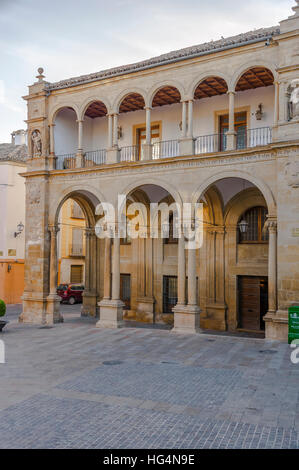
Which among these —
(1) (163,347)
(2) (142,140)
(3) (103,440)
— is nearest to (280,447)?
(3) (103,440)

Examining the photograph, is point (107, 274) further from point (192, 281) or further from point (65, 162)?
point (65, 162)

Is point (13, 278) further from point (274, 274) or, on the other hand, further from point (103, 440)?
point (103, 440)

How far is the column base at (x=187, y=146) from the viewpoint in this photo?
16.8 meters

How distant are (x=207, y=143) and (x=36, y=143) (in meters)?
7.76

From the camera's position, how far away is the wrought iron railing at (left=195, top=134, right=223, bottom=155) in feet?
60.0

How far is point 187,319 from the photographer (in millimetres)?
16375

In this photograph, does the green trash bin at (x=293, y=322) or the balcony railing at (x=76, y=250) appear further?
the balcony railing at (x=76, y=250)

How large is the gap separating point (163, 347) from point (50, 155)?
10.5 meters

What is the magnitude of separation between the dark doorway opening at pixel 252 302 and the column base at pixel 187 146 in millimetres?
5839

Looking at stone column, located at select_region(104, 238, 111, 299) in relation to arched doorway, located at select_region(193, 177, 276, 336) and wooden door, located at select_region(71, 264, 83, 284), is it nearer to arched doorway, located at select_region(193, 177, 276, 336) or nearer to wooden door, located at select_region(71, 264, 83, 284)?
arched doorway, located at select_region(193, 177, 276, 336)

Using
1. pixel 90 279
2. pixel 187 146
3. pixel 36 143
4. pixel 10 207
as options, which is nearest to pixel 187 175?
pixel 187 146

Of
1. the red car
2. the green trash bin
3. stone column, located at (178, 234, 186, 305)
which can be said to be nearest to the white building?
the red car

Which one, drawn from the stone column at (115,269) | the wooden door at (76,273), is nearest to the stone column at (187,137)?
the stone column at (115,269)

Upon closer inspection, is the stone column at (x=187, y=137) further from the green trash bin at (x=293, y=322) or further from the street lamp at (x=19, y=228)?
the street lamp at (x=19, y=228)
